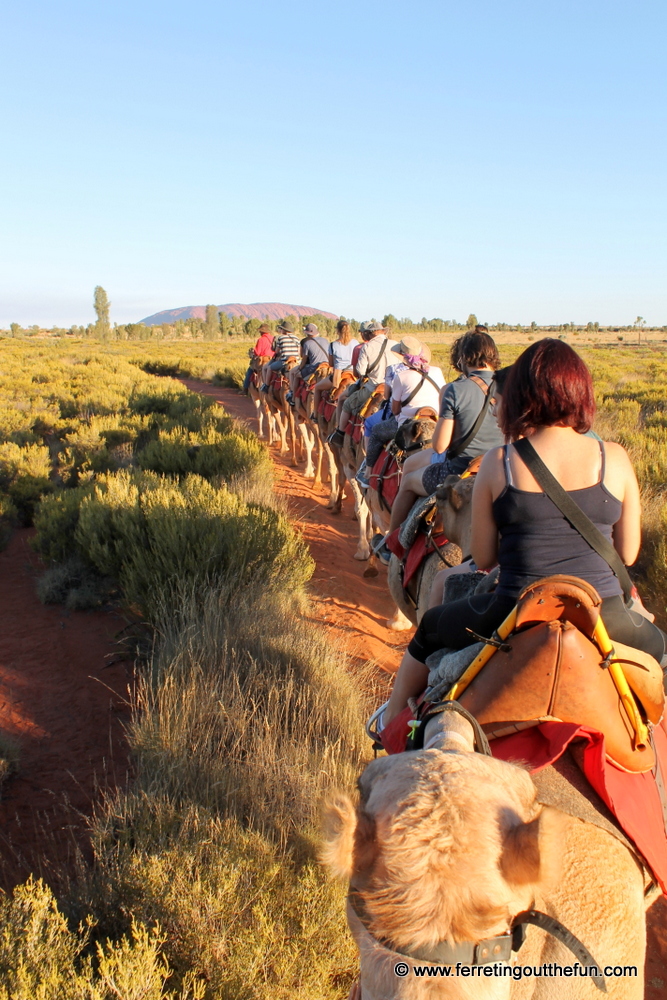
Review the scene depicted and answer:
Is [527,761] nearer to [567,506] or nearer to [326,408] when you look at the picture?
[567,506]

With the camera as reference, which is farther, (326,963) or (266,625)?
(266,625)

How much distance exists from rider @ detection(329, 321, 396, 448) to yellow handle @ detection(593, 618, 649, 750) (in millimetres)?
6504

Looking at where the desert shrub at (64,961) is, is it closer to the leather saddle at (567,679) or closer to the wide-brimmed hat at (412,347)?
the leather saddle at (567,679)

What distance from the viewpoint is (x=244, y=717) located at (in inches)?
146

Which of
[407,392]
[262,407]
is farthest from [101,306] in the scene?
[407,392]

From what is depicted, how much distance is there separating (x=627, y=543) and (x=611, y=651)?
0.74 metres

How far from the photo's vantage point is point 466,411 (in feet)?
14.7

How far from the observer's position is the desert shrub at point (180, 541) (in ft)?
19.9

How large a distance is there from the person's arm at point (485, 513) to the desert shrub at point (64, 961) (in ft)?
6.10

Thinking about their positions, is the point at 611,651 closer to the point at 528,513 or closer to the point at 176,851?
the point at 528,513

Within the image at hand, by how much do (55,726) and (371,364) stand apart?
562 cm

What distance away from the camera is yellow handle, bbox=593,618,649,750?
6.16ft

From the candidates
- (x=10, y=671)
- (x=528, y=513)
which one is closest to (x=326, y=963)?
(x=528, y=513)

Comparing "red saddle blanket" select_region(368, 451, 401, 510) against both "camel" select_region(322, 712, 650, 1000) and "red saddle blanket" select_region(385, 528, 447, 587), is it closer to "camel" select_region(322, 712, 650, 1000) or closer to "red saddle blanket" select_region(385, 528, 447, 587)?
"red saddle blanket" select_region(385, 528, 447, 587)
